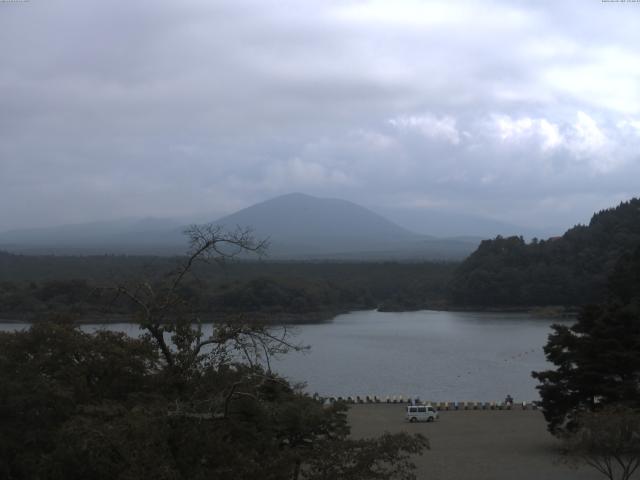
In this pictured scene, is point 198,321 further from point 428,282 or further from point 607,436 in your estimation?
point 428,282

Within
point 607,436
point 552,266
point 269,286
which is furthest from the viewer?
point 552,266

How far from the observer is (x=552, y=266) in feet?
152

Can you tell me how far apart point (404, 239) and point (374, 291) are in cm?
12232

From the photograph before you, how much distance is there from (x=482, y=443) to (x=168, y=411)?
935 centimetres

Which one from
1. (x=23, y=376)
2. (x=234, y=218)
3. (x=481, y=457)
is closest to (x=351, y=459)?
(x=23, y=376)

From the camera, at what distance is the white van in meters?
15.1

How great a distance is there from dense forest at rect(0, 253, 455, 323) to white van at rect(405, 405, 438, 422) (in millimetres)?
13143

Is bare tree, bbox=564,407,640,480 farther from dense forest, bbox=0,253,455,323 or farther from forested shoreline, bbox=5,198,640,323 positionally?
forested shoreline, bbox=5,198,640,323

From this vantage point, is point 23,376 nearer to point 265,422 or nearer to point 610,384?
point 265,422

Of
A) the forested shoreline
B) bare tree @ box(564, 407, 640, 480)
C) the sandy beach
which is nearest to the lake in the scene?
the sandy beach

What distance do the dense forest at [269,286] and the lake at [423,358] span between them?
8.20ft

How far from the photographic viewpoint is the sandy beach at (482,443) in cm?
1035

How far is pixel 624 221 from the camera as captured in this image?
47.6 m

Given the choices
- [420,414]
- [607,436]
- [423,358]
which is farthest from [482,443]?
[423,358]
